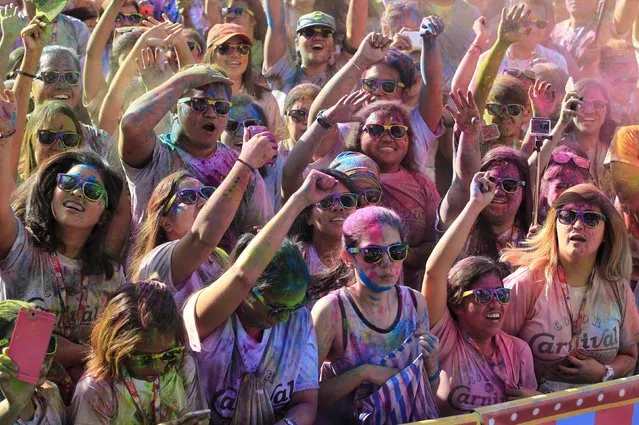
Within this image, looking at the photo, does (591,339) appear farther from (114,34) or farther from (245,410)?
(114,34)

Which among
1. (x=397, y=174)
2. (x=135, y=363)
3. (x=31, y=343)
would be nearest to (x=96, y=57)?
(x=397, y=174)

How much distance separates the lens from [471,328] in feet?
15.5

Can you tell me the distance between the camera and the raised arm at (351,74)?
227 inches

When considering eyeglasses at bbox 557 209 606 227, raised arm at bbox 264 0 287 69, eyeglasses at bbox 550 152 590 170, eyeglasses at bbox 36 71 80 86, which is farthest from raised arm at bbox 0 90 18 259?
raised arm at bbox 264 0 287 69

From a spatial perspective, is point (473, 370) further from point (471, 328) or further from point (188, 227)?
point (188, 227)

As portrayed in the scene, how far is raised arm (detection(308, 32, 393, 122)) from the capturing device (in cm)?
578

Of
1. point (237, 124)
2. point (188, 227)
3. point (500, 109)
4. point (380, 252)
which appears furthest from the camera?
point (500, 109)

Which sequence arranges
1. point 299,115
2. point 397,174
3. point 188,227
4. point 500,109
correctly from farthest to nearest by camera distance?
point 500,109 < point 299,115 < point 397,174 < point 188,227

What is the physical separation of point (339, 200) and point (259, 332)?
993 mm

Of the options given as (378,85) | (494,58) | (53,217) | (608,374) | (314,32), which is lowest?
(608,374)

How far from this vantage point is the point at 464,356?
15.3ft

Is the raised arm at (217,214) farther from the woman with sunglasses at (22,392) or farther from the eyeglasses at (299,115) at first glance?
the eyeglasses at (299,115)

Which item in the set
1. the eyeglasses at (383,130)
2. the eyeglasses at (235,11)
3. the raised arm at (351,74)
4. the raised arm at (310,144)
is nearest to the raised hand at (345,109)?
the raised arm at (310,144)

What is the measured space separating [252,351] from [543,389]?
1.46m
